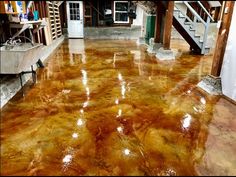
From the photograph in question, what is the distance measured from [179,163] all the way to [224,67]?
279 centimetres

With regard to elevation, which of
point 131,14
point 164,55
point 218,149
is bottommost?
point 218,149

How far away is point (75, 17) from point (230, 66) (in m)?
9.66

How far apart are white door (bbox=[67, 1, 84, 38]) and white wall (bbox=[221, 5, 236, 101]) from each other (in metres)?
9.21


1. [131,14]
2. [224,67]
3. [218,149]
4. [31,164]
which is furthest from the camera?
[131,14]

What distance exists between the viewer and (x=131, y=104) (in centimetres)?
368

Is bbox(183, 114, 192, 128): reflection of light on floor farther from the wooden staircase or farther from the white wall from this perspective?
the wooden staircase

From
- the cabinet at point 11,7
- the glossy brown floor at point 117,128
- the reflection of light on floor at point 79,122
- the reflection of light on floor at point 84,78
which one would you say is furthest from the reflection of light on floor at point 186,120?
the cabinet at point 11,7

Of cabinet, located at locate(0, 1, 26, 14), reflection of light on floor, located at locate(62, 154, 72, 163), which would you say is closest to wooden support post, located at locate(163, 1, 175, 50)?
cabinet, located at locate(0, 1, 26, 14)

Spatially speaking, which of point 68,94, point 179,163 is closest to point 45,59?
point 68,94

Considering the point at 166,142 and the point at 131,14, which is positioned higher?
the point at 131,14

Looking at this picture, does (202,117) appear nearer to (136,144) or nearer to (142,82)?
(136,144)

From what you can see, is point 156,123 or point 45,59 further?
point 45,59

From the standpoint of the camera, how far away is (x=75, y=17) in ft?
38.5

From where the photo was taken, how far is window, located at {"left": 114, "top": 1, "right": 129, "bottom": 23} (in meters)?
11.7
